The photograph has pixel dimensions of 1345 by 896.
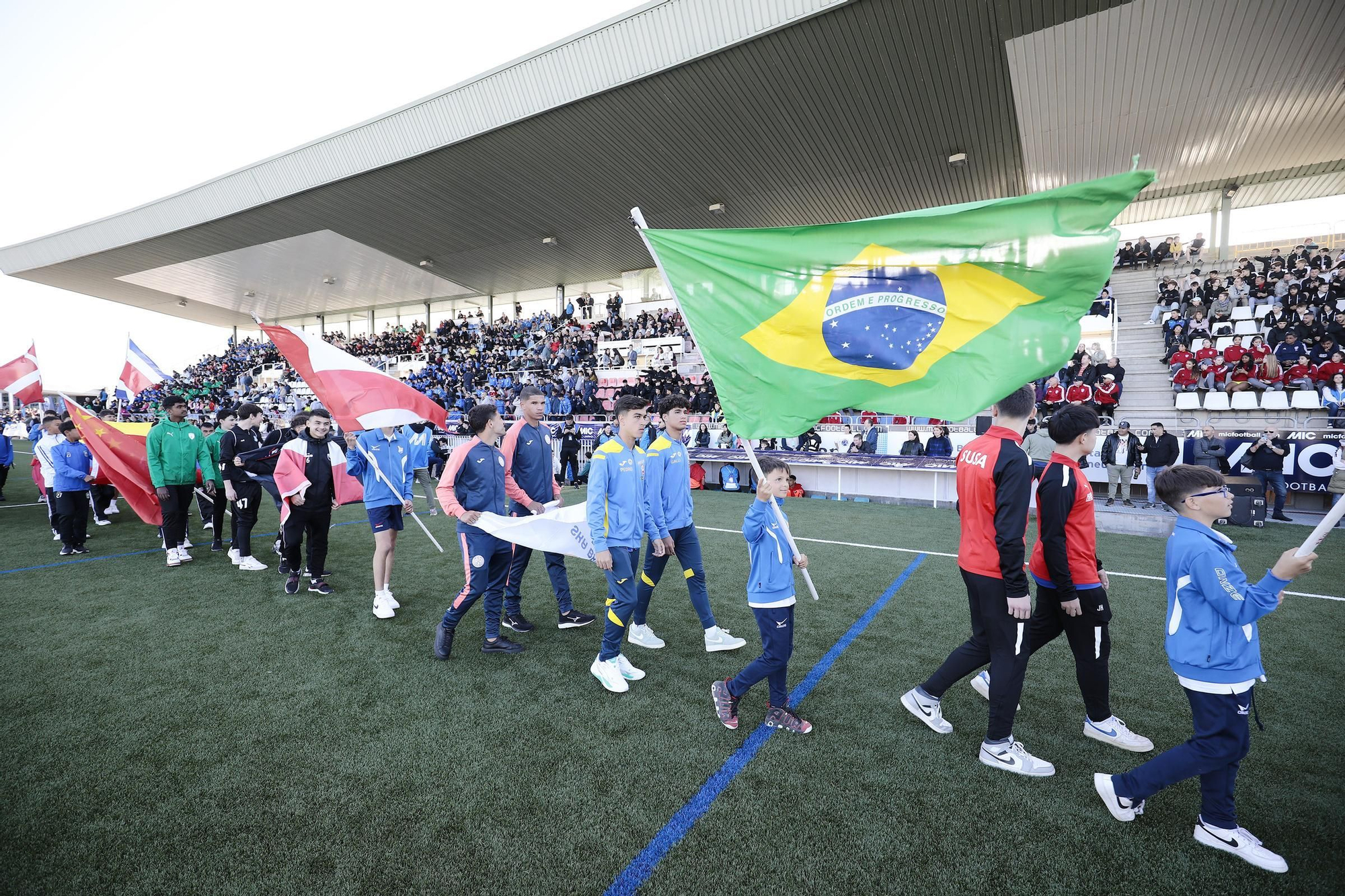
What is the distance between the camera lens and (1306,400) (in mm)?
11289

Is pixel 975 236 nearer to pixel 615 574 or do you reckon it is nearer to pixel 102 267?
pixel 615 574

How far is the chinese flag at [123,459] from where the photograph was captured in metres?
7.79

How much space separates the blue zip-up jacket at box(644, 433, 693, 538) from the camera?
4352 mm

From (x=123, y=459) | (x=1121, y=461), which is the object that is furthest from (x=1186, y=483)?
(x=123, y=459)

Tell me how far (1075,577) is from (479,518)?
3874 millimetres

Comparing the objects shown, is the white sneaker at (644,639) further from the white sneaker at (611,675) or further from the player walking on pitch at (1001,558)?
the player walking on pitch at (1001,558)

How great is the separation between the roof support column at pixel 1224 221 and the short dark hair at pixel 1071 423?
79.7 ft

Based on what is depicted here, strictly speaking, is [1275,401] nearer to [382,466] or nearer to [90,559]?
[382,466]

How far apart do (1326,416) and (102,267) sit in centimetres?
4504

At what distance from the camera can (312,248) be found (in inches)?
982

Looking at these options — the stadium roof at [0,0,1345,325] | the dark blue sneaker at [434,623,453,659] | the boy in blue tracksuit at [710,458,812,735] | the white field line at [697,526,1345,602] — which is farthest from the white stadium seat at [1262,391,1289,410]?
the dark blue sneaker at [434,623,453,659]

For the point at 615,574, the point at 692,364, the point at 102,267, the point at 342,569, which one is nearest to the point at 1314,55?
the point at 692,364

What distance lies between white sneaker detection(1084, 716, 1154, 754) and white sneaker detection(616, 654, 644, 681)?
269 centimetres

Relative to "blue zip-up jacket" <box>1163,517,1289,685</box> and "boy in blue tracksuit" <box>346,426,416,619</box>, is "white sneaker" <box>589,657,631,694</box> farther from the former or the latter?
"blue zip-up jacket" <box>1163,517,1289,685</box>
